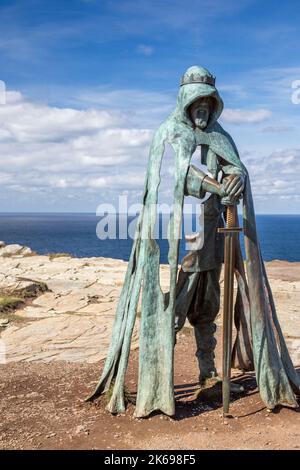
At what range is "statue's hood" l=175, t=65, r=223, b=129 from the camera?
16.4 feet

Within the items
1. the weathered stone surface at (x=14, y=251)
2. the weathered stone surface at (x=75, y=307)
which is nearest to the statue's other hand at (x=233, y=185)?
the weathered stone surface at (x=75, y=307)

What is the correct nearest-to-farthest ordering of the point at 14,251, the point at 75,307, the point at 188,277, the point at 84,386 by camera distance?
the point at 188,277
the point at 84,386
the point at 75,307
the point at 14,251

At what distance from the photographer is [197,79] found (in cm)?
501

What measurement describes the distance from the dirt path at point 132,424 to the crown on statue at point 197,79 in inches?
126

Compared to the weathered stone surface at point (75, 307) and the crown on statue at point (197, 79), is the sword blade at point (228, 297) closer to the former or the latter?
the crown on statue at point (197, 79)

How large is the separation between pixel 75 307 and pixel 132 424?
19.5 feet

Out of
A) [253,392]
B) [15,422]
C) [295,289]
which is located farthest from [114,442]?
[295,289]

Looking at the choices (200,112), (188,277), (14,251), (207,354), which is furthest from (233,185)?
(14,251)

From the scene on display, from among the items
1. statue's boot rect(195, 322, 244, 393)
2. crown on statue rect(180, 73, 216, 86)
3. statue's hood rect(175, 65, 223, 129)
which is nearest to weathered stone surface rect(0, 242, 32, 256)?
statue's boot rect(195, 322, 244, 393)

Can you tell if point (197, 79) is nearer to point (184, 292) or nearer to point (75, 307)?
point (184, 292)

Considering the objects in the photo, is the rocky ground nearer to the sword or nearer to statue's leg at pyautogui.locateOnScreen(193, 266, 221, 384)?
statue's leg at pyautogui.locateOnScreen(193, 266, 221, 384)

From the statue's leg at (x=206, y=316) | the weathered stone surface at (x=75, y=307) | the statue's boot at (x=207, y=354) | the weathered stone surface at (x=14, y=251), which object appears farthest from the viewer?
the weathered stone surface at (x=14, y=251)

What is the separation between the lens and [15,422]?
5262 mm

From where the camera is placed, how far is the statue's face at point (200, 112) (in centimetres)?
514
